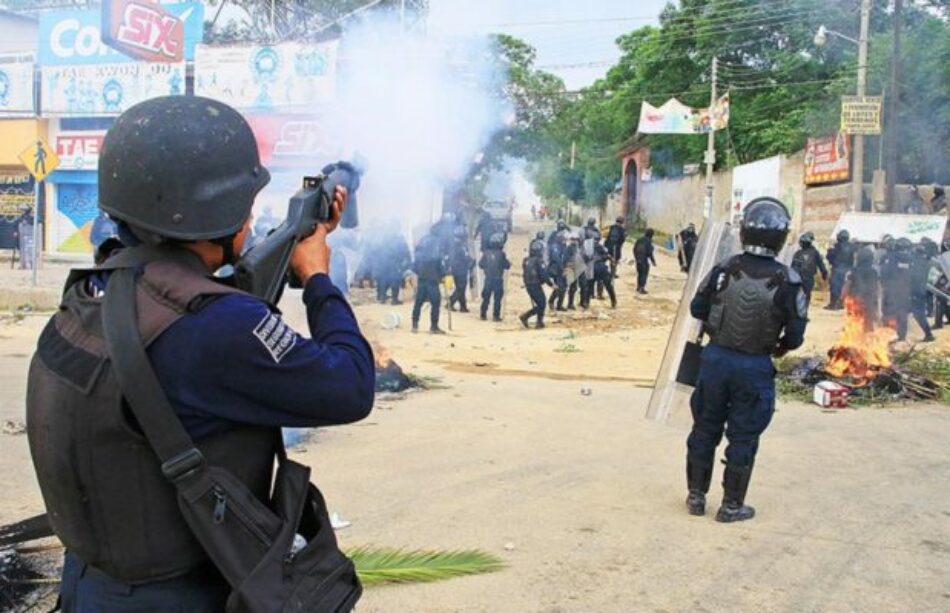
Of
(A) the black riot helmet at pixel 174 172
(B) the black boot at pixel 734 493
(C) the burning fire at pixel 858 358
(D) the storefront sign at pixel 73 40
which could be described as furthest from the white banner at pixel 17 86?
(A) the black riot helmet at pixel 174 172

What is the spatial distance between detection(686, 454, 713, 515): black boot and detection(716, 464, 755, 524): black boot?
10 cm

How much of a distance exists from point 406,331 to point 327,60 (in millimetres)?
8264

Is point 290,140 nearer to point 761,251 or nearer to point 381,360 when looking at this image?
point 381,360

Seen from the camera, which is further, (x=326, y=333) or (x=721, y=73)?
(x=721, y=73)

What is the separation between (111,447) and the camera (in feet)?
5.21

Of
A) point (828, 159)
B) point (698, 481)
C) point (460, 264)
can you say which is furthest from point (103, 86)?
point (698, 481)

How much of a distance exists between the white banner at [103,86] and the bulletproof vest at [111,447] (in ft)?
77.5

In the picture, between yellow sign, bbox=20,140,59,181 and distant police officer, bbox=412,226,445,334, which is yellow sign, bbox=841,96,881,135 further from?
yellow sign, bbox=20,140,59,181

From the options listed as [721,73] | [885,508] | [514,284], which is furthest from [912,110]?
[885,508]

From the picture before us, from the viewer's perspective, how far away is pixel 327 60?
66.8ft

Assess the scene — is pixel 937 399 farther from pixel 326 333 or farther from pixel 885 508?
pixel 326 333

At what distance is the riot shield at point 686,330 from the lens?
5.94 metres

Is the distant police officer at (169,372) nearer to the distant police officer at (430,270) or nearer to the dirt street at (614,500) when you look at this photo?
the dirt street at (614,500)

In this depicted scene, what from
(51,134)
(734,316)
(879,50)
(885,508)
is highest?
(879,50)
